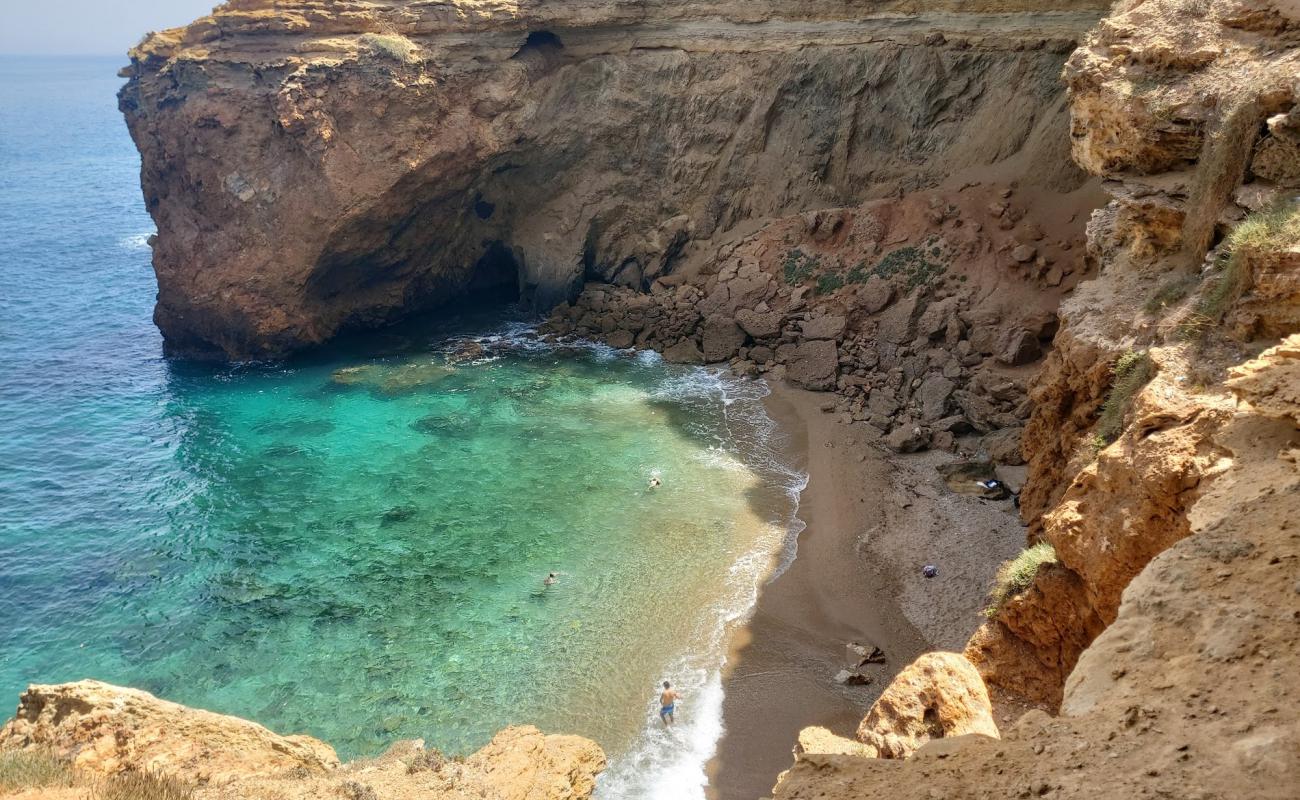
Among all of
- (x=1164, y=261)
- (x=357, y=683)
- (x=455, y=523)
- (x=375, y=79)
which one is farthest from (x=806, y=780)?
(x=375, y=79)

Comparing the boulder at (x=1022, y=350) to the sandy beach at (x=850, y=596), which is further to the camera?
the boulder at (x=1022, y=350)

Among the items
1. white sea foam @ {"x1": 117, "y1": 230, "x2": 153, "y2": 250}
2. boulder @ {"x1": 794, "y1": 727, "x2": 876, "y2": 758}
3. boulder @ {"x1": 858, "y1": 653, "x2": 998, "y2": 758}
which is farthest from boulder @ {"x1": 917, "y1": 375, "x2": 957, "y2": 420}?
white sea foam @ {"x1": 117, "y1": 230, "x2": 153, "y2": 250}

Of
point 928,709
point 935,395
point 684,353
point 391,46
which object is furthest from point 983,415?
Answer: point 391,46

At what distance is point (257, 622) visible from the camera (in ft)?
66.2

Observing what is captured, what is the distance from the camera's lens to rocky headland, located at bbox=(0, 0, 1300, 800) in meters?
6.92

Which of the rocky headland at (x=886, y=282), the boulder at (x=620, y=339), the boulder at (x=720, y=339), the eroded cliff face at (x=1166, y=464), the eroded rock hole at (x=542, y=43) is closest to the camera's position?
the eroded cliff face at (x=1166, y=464)

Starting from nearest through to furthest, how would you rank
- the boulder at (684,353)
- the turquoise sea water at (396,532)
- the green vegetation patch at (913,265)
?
the turquoise sea water at (396,532) → the green vegetation patch at (913,265) → the boulder at (684,353)

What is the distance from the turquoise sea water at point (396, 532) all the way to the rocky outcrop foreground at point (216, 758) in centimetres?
483

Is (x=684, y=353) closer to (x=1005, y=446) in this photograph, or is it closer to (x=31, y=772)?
(x=1005, y=446)

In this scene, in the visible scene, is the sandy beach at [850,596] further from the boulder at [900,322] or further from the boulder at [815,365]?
the boulder at [900,322]

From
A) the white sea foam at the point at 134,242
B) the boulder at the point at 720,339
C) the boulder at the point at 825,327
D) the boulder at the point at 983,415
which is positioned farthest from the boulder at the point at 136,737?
the white sea foam at the point at 134,242

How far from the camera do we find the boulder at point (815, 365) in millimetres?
29094

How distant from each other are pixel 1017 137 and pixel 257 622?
91.6ft

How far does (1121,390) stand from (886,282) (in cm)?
1812
